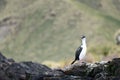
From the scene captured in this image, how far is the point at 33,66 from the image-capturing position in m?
Result: 30.4

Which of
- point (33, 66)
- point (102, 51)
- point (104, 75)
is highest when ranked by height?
point (102, 51)

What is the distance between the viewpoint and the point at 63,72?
2892cm

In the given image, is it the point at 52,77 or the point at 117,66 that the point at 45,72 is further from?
the point at 117,66

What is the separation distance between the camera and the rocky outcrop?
26.3m

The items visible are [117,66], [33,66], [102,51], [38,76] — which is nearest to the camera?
[117,66]

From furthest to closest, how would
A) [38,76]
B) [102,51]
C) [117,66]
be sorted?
1. [102,51]
2. [38,76]
3. [117,66]

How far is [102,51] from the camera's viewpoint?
100125mm

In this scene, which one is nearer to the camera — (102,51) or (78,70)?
(78,70)

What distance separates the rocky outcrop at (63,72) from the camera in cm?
2628

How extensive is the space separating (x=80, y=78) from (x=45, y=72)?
116 inches

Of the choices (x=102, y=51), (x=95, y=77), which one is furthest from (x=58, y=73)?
(x=102, y=51)

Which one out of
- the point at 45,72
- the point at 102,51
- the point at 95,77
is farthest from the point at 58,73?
the point at 102,51

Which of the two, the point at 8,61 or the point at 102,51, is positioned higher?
the point at 102,51

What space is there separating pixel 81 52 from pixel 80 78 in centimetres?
561
